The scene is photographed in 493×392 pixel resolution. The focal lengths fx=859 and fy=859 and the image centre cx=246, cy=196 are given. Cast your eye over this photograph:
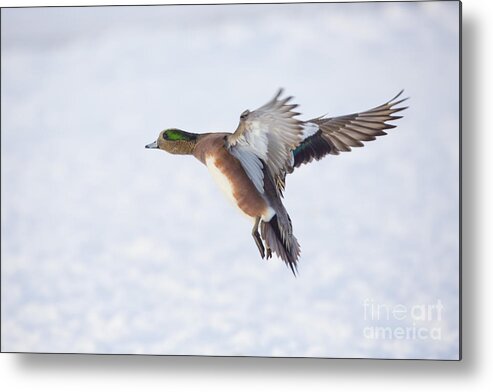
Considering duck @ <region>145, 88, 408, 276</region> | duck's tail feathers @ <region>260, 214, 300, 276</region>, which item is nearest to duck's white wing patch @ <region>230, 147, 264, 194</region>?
duck @ <region>145, 88, 408, 276</region>

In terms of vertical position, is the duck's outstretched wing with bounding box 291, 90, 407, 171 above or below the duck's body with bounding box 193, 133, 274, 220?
above

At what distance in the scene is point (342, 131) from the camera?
2.26 metres

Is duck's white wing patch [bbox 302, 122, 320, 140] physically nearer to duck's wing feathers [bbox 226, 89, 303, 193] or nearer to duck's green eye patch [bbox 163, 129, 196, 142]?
duck's wing feathers [bbox 226, 89, 303, 193]

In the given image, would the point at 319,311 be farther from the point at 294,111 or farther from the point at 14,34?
the point at 14,34

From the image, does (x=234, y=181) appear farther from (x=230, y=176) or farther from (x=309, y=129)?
(x=309, y=129)

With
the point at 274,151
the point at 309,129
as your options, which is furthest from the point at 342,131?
the point at 274,151

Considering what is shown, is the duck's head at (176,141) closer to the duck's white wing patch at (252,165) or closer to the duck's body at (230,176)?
the duck's body at (230,176)

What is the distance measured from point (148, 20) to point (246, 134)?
412mm

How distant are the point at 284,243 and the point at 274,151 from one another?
24 centimetres

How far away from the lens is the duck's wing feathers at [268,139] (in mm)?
2219

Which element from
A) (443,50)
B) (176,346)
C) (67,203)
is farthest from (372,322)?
(67,203)

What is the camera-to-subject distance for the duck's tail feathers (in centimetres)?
225

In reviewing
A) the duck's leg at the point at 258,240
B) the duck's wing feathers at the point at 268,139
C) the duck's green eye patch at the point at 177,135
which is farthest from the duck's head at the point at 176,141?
the duck's leg at the point at 258,240

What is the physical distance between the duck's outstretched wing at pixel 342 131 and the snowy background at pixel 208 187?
0.03 meters
